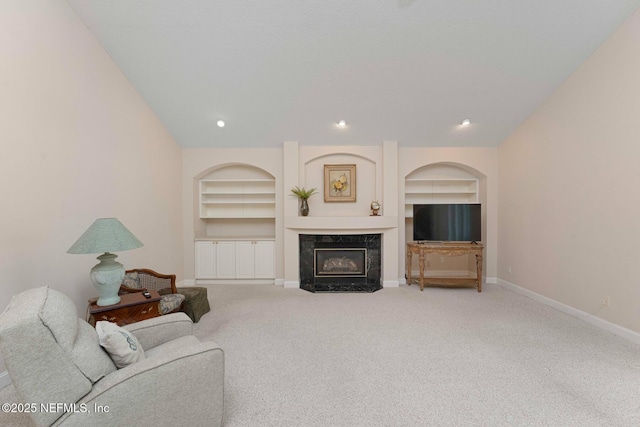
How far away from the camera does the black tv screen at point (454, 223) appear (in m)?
5.12

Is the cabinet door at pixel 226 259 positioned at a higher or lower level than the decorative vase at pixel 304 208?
lower

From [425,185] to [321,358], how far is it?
425 cm

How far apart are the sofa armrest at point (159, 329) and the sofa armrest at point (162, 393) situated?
2.06 ft

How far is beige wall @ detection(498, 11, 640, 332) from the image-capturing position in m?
3.12

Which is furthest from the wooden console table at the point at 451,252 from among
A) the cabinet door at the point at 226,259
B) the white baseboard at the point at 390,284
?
the cabinet door at the point at 226,259

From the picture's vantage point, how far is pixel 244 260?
18.3 ft

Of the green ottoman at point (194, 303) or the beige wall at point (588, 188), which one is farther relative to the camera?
the green ottoman at point (194, 303)

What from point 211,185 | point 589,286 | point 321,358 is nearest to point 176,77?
point 211,185

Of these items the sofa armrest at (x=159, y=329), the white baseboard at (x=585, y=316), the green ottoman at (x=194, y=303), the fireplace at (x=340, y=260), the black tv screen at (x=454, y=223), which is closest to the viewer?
the sofa armrest at (x=159, y=329)

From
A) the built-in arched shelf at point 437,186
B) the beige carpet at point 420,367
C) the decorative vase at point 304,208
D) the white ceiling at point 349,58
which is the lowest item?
the beige carpet at point 420,367

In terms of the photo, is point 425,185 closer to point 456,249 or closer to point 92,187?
point 456,249

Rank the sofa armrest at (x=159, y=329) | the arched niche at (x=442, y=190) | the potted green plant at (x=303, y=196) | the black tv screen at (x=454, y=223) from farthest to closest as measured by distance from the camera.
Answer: the arched niche at (x=442, y=190)
the potted green plant at (x=303, y=196)
the black tv screen at (x=454, y=223)
the sofa armrest at (x=159, y=329)

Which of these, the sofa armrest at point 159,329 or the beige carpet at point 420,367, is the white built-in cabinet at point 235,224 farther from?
the sofa armrest at point 159,329

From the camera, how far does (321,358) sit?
2.71 meters
